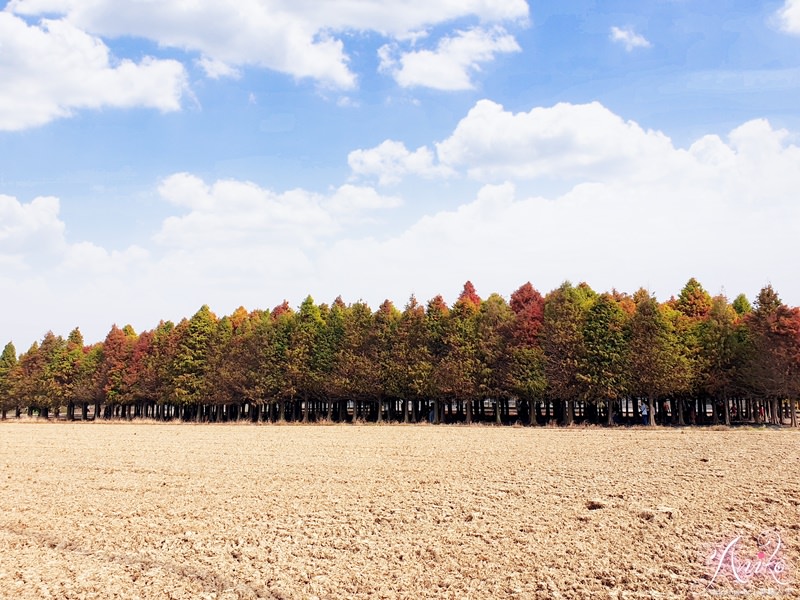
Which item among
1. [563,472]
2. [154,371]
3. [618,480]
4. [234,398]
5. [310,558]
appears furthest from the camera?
[154,371]

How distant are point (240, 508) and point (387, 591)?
7774mm

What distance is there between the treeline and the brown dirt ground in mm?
33287

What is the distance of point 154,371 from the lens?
8788cm

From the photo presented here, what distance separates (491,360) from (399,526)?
50.4 metres

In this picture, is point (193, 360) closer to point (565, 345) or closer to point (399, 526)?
point (565, 345)

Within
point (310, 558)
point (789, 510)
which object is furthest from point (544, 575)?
point (789, 510)

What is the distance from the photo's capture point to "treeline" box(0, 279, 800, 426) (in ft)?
192

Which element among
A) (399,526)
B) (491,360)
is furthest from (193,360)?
(399,526)

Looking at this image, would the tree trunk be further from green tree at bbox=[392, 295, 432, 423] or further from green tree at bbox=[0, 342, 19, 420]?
green tree at bbox=[0, 342, 19, 420]

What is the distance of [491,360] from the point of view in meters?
64.3

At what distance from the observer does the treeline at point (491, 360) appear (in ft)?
192

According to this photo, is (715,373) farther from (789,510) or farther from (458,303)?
(789,510)

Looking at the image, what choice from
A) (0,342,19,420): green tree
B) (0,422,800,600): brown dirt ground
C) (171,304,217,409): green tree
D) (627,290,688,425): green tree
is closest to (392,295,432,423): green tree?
(627,290,688,425): green tree

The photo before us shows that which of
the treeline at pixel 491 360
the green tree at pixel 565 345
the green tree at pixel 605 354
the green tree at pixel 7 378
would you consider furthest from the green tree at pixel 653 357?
the green tree at pixel 7 378
